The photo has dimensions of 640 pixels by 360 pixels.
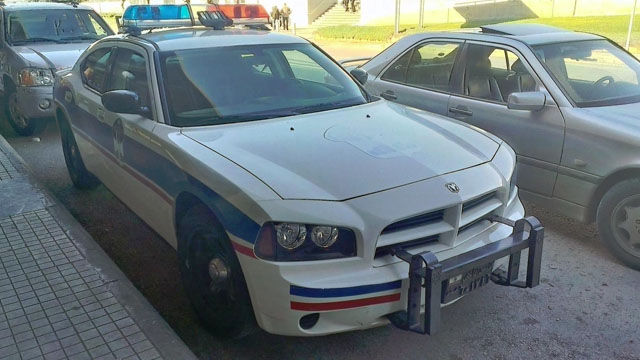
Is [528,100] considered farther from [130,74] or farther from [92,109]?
[92,109]

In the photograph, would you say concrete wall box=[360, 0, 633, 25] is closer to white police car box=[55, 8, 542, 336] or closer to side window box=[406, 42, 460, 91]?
side window box=[406, 42, 460, 91]

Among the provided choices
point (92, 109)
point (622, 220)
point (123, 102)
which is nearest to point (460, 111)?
point (622, 220)

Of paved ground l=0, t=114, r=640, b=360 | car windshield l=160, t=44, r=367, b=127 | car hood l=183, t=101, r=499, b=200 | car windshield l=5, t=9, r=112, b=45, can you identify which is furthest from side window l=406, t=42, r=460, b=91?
car windshield l=5, t=9, r=112, b=45

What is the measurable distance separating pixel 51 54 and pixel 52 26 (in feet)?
3.84

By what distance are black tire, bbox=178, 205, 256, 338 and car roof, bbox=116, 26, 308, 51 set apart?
4.52 feet

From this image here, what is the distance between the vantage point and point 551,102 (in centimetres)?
434

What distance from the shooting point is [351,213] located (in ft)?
8.55

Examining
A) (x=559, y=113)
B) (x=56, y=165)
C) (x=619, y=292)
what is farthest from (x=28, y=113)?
(x=619, y=292)

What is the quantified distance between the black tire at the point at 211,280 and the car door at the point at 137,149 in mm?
323

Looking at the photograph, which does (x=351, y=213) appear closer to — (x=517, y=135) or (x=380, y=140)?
(x=380, y=140)

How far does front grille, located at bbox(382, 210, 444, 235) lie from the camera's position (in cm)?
269

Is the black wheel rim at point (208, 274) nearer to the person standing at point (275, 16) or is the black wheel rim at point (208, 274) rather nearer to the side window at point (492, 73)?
the side window at point (492, 73)

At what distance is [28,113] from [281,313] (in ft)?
20.6

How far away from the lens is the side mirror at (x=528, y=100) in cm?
427
